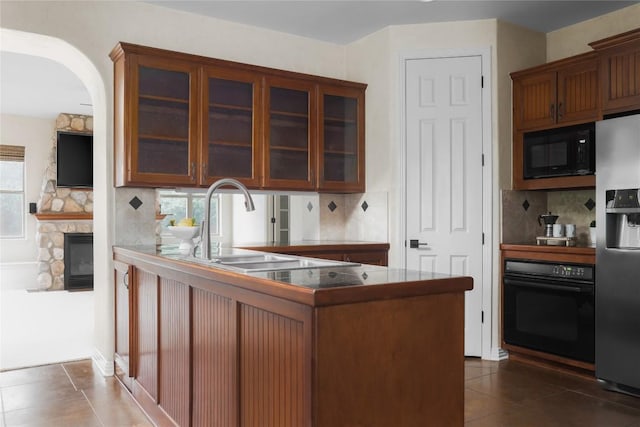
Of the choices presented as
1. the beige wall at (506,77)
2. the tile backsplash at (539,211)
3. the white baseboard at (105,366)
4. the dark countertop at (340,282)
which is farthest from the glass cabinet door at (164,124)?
the tile backsplash at (539,211)

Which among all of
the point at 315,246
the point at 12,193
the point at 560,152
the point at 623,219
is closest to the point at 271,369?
the point at 315,246

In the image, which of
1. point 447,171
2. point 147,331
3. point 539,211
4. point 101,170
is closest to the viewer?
point 147,331

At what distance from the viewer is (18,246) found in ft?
26.4

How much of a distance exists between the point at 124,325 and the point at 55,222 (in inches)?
211

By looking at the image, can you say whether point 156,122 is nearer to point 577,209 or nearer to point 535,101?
point 535,101

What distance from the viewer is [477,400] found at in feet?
10.4

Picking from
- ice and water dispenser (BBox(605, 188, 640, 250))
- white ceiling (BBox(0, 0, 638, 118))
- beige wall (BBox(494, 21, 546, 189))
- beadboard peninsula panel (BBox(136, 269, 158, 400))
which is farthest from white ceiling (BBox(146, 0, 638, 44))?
beadboard peninsula panel (BBox(136, 269, 158, 400))

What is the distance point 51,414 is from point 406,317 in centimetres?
240

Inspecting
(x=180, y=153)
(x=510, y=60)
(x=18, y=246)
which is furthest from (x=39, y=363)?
(x=18, y=246)

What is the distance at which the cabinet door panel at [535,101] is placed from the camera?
3969 mm

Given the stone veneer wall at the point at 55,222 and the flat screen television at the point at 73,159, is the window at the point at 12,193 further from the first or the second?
the flat screen television at the point at 73,159

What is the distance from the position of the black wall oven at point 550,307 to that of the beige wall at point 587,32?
184 cm

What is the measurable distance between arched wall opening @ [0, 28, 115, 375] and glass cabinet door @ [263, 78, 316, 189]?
3.83 ft

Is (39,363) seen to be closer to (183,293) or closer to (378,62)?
(183,293)
